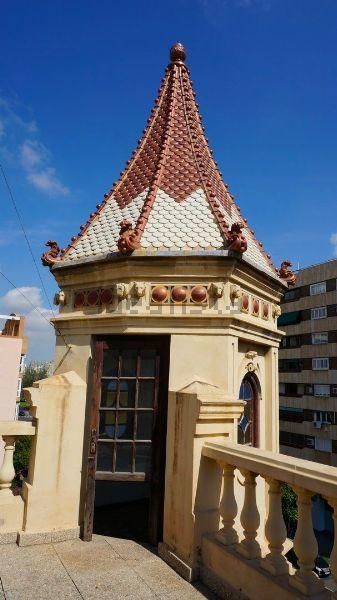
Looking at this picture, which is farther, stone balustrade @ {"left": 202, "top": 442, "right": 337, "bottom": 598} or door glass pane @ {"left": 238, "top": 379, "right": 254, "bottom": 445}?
door glass pane @ {"left": 238, "top": 379, "right": 254, "bottom": 445}

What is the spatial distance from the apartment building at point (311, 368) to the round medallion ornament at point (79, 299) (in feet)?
99.9

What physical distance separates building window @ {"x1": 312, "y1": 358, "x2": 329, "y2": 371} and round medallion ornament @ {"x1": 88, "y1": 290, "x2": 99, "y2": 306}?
31101 millimetres

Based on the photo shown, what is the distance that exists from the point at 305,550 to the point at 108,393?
3136 millimetres

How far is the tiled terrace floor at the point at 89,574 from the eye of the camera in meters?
3.60

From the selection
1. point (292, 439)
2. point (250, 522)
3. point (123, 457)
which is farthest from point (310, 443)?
point (250, 522)

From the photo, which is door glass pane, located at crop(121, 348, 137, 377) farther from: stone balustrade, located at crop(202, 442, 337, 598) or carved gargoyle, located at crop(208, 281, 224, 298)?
stone balustrade, located at crop(202, 442, 337, 598)

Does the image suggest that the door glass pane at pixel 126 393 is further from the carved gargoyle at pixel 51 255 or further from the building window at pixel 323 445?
the building window at pixel 323 445

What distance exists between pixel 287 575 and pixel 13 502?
319 cm

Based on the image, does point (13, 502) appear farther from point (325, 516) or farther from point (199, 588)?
point (325, 516)

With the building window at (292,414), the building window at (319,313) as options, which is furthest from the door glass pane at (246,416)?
the building window at (292,414)

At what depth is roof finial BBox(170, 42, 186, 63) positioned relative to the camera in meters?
7.86

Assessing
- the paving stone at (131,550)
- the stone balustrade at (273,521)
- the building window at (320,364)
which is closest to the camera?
the stone balustrade at (273,521)

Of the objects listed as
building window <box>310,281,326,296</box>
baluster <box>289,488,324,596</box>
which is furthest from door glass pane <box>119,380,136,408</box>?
building window <box>310,281,326,296</box>

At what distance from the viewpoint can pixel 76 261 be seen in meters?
5.82
